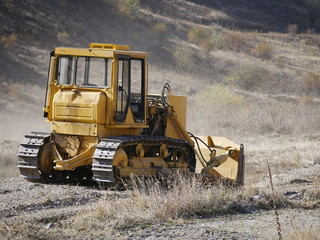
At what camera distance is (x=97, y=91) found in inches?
539

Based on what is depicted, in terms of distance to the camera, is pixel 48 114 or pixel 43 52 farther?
pixel 43 52

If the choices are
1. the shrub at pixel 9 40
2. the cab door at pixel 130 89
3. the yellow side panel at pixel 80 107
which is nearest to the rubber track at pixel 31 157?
the yellow side panel at pixel 80 107

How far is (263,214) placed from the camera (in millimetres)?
11484

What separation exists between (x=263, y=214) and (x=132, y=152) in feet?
11.7

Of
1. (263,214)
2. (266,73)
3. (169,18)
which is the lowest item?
(263,214)

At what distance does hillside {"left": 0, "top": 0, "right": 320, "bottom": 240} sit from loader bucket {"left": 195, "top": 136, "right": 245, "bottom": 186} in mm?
602

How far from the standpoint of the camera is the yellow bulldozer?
13.4 meters

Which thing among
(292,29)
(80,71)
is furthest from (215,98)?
(292,29)

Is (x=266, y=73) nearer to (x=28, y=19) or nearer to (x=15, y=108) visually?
(x=28, y=19)

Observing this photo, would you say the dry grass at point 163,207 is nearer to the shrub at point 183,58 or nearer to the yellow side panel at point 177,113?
the yellow side panel at point 177,113

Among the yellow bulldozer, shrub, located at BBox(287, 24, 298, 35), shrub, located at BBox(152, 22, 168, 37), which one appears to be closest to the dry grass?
the yellow bulldozer

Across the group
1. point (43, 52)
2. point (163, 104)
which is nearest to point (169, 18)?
point (43, 52)

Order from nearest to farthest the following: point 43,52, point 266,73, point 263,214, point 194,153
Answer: point 263,214 < point 194,153 < point 43,52 < point 266,73

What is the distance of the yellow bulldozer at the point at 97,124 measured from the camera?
13352mm
